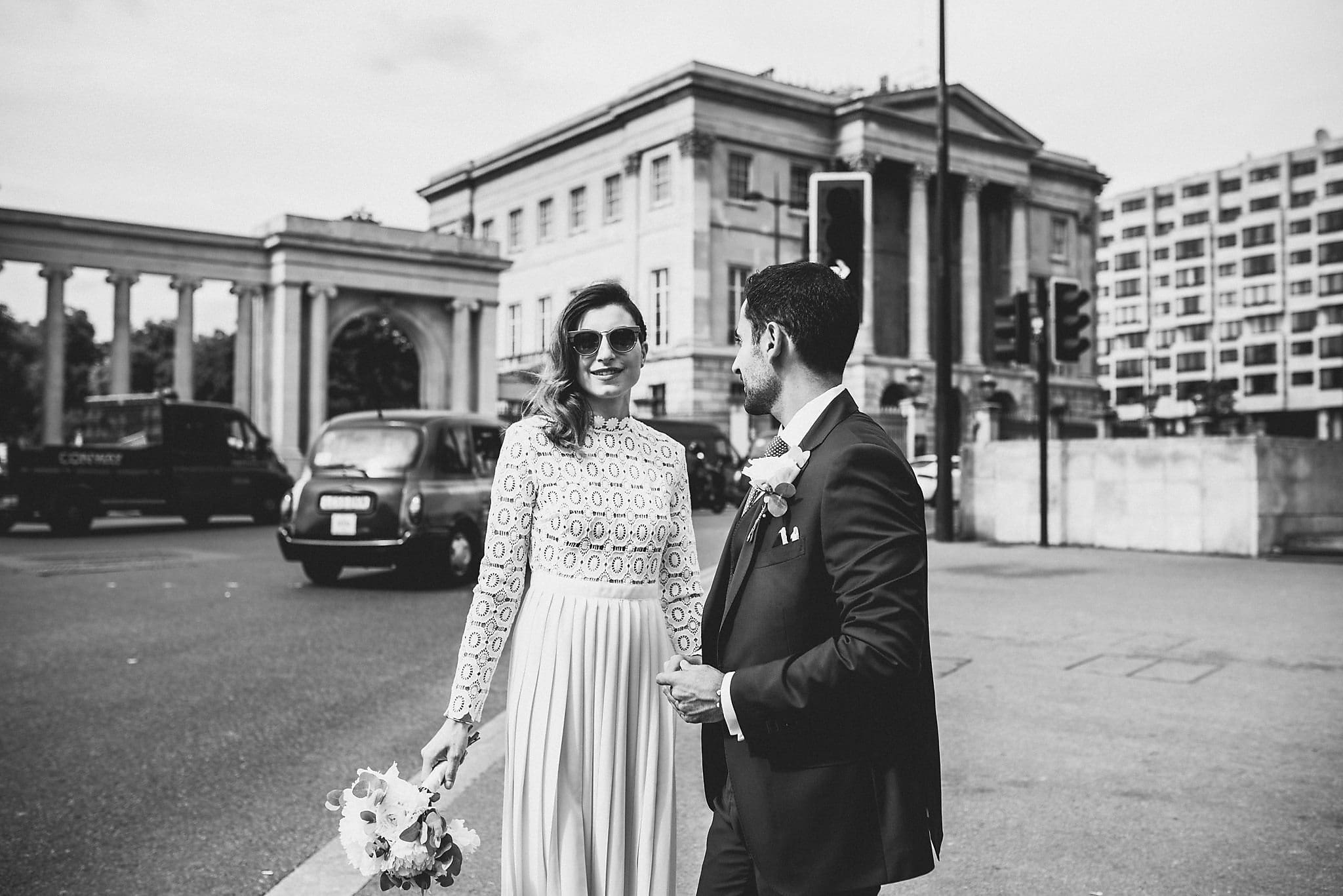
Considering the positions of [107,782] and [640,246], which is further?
[640,246]

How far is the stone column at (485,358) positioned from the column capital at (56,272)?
47.4ft

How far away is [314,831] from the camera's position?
4781 mm

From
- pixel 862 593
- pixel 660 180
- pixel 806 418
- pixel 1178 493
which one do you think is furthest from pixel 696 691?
pixel 660 180

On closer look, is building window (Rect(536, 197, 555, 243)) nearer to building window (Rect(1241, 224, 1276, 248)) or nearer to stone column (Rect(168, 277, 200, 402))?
stone column (Rect(168, 277, 200, 402))

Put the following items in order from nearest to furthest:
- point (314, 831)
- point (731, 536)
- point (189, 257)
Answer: point (731, 536) → point (314, 831) → point (189, 257)

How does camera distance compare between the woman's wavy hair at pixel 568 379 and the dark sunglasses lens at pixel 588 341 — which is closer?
the woman's wavy hair at pixel 568 379

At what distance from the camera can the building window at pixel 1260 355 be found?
10269 centimetres

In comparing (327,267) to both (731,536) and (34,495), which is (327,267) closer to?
(34,495)

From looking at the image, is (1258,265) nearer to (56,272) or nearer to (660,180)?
(660,180)

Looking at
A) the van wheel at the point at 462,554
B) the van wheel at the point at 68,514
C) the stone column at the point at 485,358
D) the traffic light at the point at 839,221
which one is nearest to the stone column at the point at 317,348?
the stone column at the point at 485,358

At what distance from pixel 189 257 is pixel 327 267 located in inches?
178

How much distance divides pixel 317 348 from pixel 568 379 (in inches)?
1695

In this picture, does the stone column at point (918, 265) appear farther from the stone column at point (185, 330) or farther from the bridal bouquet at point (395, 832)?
the bridal bouquet at point (395, 832)

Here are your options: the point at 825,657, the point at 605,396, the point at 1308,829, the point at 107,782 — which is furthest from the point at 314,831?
the point at 1308,829
